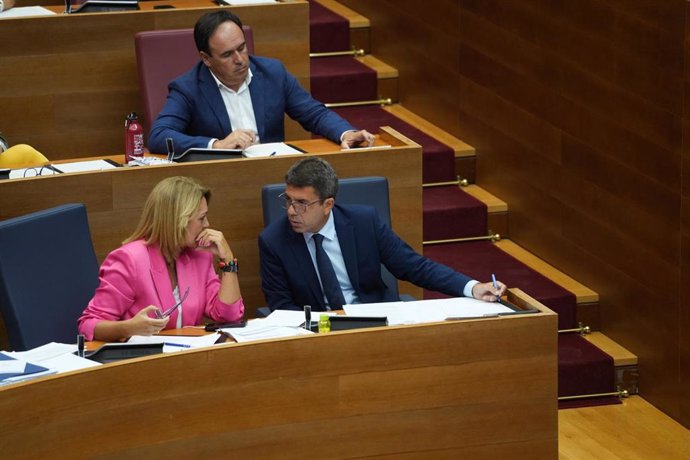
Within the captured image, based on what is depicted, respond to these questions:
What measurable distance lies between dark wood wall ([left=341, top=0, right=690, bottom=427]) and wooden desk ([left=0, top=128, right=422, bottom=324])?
0.69 m

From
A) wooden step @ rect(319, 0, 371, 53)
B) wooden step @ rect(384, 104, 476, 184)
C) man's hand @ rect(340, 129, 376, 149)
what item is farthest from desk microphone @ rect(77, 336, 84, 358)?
wooden step @ rect(319, 0, 371, 53)

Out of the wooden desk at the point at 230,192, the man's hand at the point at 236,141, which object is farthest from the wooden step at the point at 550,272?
the man's hand at the point at 236,141

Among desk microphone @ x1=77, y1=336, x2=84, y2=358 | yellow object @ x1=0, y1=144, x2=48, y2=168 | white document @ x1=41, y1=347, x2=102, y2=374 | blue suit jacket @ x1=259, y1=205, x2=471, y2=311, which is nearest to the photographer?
white document @ x1=41, y1=347, x2=102, y2=374

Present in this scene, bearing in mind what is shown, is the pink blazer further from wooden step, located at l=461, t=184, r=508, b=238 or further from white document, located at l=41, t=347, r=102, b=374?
wooden step, located at l=461, t=184, r=508, b=238

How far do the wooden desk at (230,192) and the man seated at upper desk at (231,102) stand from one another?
17cm

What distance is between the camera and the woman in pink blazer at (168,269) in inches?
147

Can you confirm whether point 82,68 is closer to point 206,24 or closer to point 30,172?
point 206,24

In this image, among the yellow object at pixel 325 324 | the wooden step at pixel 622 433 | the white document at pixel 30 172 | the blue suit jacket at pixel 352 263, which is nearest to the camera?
the yellow object at pixel 325 324

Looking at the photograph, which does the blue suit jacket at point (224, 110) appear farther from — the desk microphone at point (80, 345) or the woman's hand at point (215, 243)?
the desk microphone at point (80, 345)

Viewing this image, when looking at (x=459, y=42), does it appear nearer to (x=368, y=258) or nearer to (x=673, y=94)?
(x=673, y=94)

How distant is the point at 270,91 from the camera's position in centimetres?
487

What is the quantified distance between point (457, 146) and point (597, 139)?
3.28ft

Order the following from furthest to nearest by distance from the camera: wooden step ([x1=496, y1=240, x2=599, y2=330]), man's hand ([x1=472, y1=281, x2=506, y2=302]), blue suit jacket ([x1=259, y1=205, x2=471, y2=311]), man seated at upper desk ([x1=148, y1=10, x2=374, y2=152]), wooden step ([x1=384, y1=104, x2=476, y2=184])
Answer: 1. wooden step ([x1=384, y1=104, x2=476, y2=184])
2. wooden step ([x1=496, y1=240, x2=599, y2=330])
3. man seated at upper desk ([x1=148, y1=10, x2=374, y2=152])
4. blue suit jacket ([x1=259, y1=205, x2=471, y2=311])
5. man's hand ([x1=472, y1=281, x2=506, y2=302])

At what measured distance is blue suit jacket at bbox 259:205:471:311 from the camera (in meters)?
4.00
